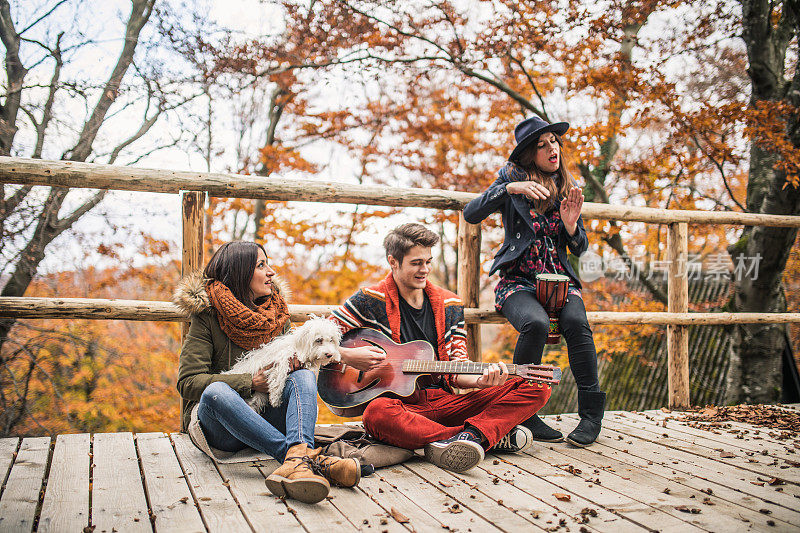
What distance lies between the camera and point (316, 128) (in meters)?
7.96

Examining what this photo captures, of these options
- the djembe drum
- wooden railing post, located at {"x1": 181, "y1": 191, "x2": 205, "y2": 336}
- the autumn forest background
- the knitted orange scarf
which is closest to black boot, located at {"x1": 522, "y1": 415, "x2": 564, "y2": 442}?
the djembe drum

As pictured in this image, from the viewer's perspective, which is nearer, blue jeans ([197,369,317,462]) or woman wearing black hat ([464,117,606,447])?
blue jeans ([197,369,317,462])

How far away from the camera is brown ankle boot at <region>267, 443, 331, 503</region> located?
2.02 metres

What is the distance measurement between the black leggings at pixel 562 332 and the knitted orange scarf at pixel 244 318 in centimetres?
123

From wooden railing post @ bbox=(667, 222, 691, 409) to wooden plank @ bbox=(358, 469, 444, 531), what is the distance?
2.56 metres

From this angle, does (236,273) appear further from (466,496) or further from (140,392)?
(140,392)

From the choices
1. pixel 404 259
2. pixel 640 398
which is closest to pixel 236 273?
pixel 404 259

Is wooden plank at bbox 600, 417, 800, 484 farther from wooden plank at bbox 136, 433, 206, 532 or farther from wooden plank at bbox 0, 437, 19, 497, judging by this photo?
wooden plank at bbox 0, 437, 19, 497

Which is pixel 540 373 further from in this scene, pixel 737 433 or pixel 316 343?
pixel 737 433

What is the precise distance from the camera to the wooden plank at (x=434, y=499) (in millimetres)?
1931

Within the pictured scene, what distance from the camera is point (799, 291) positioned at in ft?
36.4

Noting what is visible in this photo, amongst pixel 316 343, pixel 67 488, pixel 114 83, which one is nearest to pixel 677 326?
pixel 316 343

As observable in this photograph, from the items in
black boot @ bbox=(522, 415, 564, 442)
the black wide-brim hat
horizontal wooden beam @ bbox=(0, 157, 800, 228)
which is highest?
the black wide-brim hat

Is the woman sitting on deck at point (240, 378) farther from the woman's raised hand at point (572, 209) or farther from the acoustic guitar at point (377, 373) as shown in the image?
the woman's raised hand at point (572, 209)
